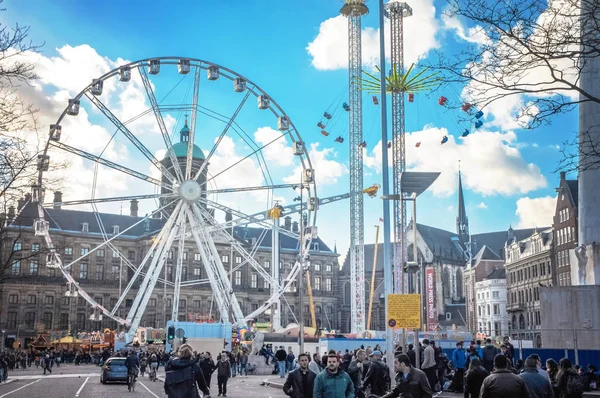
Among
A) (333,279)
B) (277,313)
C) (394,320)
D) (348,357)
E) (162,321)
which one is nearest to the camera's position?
(394,320)

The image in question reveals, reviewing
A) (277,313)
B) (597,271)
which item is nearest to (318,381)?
(597,271)

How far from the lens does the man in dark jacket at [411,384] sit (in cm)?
1095

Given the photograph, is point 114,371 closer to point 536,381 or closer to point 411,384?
point 411,384

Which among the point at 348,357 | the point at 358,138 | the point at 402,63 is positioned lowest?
the point at 348,357

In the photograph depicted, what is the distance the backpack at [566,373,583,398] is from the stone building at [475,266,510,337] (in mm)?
97098

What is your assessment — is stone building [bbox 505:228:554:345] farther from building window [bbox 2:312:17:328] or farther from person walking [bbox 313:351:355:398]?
person walking [bbox 313:351:355:398]

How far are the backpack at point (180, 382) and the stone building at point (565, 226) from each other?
217 ft

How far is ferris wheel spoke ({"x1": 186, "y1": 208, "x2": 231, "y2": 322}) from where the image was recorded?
166 ft

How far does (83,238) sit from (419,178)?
9676 centimetres

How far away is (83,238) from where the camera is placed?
112438mm

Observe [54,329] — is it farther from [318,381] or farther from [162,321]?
[318,381]

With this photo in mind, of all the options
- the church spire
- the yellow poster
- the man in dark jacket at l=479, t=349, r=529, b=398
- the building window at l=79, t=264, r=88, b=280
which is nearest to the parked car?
the yellow poster

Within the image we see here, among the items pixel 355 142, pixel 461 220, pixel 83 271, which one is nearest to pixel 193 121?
pixel 355 142

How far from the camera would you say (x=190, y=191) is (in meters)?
50.7
